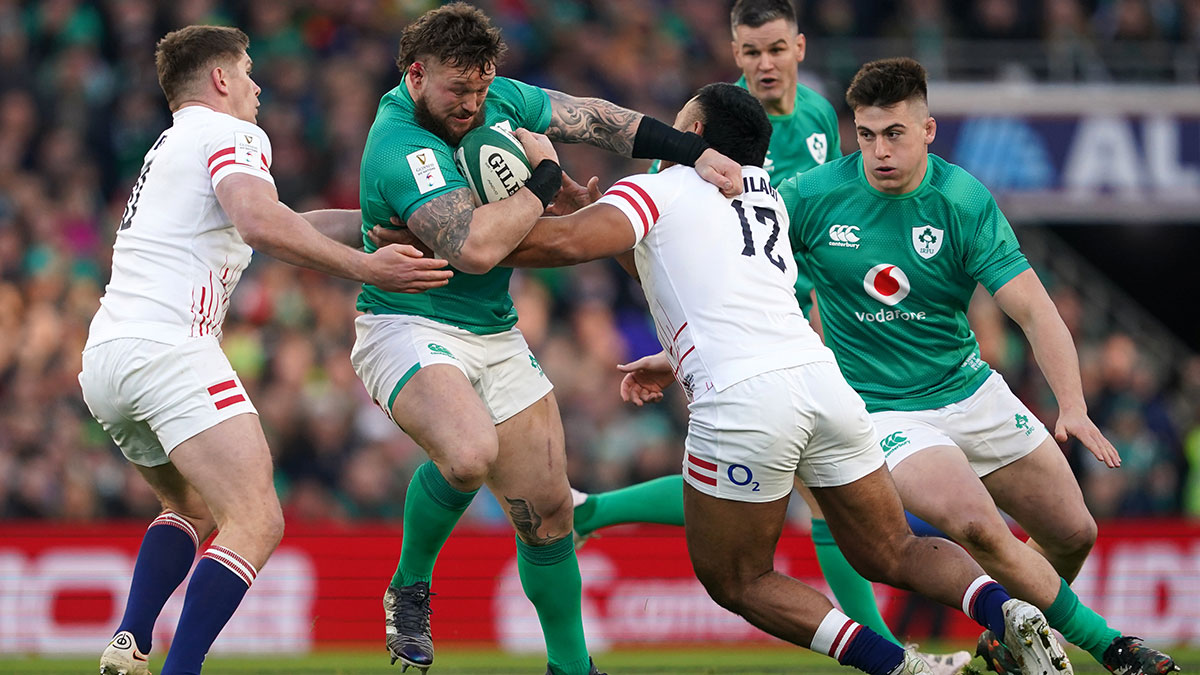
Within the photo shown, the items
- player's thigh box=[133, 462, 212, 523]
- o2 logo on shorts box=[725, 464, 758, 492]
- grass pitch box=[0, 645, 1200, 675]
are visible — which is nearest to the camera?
o2 logo on shorts box=[725, 464, 758, 492]

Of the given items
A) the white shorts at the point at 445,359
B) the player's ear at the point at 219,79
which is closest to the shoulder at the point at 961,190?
the white shorts at the point at 445,359

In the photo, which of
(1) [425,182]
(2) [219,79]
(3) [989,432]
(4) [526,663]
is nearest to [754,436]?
(3) [989,432]

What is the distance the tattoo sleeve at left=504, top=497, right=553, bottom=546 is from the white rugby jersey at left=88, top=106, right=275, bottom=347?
1.58m

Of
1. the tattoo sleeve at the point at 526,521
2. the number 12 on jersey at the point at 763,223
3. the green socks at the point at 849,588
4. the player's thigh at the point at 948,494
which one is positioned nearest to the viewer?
the number 12 on jersey at the point at 763,223

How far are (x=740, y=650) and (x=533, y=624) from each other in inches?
62.6

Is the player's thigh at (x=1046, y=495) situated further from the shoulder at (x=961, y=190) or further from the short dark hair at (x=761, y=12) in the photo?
the short dark hair at (x=761, y=12)

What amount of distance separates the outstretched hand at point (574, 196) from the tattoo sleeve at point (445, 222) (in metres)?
0.83

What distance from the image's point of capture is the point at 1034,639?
231 inches

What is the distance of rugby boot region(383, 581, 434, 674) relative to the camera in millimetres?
6398

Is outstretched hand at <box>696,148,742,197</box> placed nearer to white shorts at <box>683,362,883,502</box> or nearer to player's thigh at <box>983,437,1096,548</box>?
white shorts at <box>683,362,883,502</box>

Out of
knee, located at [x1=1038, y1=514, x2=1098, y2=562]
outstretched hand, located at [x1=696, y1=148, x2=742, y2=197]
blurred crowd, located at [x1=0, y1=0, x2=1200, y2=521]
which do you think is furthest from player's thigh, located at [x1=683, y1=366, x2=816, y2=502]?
blurred crowd, located at [x1=0, y1=0, x2=1200, y2=521]

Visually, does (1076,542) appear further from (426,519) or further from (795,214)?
(426,519)

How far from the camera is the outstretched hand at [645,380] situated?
7.03 meters

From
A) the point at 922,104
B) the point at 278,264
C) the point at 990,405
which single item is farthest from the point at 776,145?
the point at 278,264
